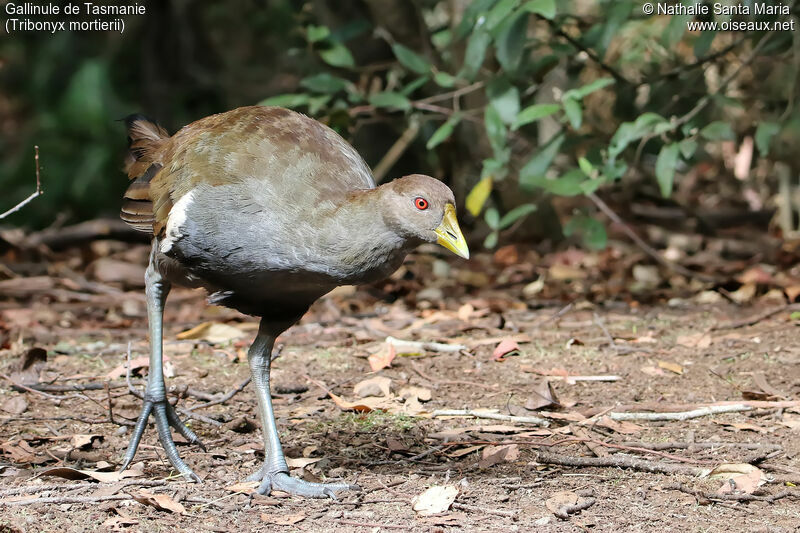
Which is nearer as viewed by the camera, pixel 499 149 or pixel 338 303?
pixel 499 149

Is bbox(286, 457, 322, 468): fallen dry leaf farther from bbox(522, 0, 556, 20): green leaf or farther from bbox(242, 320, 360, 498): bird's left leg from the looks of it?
bbox(522, 0, 556, 20): green leaf

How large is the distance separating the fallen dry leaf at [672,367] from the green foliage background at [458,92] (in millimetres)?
1266

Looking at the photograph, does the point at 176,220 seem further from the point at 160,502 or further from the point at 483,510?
the point at 483,510

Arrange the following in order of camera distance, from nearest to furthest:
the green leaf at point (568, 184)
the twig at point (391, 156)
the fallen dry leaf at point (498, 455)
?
the fallen dry leaf at point (498, 455)
the green leaf at point (568, 184)
the twig at point (391, 156)

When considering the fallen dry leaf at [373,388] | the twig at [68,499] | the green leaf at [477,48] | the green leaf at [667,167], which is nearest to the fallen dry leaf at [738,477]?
the fallen dry leaf at [373,388]

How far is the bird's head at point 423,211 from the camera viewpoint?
3449 millimetres

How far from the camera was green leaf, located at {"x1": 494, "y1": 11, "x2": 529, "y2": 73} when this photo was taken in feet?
19.3

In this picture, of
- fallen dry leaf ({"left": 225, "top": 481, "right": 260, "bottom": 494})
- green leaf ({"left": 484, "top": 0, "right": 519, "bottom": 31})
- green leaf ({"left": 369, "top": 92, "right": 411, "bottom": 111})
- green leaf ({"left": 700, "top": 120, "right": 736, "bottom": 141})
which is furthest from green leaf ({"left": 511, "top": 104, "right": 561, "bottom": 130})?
fallen dry leaf ({"left": 225, "top": 481, "right": 260, "bottom": 494})

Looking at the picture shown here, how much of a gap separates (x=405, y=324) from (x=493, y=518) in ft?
9.88

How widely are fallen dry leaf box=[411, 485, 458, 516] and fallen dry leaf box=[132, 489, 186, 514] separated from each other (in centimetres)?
85

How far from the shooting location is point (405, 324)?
6.36 meters

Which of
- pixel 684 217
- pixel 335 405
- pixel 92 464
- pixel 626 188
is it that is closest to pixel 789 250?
pixel 684 217

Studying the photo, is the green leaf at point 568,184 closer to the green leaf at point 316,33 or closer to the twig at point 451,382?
the twig at point 451,382

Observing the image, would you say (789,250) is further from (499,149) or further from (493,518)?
(493,518)
